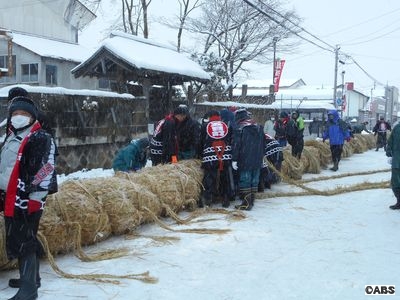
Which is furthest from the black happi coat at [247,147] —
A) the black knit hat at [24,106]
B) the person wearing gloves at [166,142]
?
the black knit hat at [24,106]

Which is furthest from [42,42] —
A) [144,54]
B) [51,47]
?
[144,54]

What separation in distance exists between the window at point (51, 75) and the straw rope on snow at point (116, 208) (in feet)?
52.6

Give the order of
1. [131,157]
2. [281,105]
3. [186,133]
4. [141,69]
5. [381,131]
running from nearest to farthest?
1. [131,157]
2. [186,133]
3. [141,69]
4. [381,131]
5. [281,105]

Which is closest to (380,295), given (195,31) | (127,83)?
(127,83)

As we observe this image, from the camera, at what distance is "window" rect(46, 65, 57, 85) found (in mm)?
21344

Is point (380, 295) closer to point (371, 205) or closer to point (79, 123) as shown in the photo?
point (371, 205)

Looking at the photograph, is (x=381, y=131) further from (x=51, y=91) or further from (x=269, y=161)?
(x=51, y=91)

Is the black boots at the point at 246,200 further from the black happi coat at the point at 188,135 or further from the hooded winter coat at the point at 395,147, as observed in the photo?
→ the hooded winter coat at the point at 395,147

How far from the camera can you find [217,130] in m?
7.28

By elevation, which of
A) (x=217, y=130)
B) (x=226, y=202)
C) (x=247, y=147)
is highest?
(x=217, y=130)

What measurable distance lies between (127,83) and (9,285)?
10266mm

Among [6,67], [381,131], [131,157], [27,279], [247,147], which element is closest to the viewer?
[27,279]

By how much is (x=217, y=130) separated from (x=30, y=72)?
17.0m

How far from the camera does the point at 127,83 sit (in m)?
13.7
